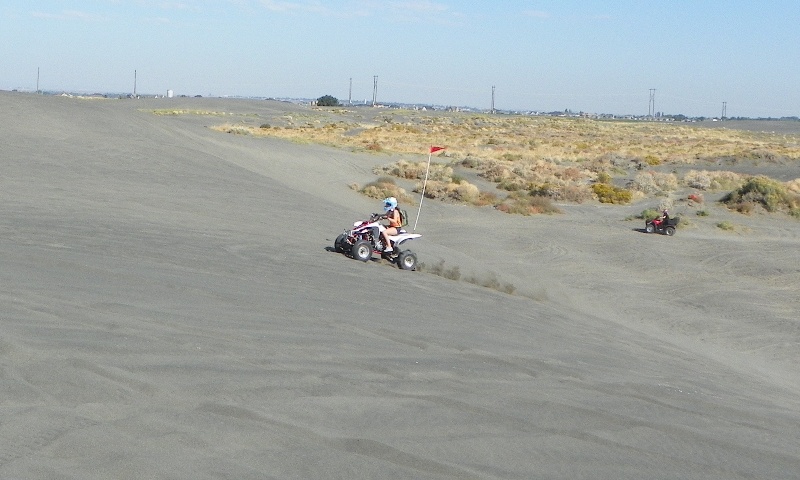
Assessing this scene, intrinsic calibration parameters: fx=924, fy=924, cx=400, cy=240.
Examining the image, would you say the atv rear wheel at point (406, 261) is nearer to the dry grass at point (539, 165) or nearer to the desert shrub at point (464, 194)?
the dry grass at point (539, 165)

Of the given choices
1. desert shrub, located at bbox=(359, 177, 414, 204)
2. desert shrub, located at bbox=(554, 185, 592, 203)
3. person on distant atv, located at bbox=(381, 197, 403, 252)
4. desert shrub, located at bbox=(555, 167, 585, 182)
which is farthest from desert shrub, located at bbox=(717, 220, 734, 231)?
Answer: person on distant atv, located at bbox=(381, 197, 403, 252)

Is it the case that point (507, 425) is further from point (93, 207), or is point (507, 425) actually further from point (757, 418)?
point (93, 207)

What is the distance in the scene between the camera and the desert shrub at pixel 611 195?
3862 centimetres

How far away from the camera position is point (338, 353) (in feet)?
29.9

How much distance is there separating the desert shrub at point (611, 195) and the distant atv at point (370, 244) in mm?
22807

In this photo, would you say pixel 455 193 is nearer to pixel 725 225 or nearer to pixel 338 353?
pixel 725 225

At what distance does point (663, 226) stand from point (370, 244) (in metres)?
15.3

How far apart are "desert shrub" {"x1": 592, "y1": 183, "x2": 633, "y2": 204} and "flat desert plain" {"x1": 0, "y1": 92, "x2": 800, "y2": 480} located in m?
14.4

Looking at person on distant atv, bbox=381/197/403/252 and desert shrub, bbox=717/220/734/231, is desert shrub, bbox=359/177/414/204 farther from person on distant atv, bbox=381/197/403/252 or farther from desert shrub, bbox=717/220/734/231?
person on distant atv, bbox=381/197/403/252

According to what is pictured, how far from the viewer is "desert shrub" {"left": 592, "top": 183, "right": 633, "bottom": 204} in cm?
3862

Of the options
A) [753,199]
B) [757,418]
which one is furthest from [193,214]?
[753,199]

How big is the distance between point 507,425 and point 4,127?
83.3ft

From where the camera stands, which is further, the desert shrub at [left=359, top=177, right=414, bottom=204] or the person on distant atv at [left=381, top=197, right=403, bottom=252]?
the desert shrub at [left=359, top=177, right=414, bottom=204]

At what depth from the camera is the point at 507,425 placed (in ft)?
24.3
